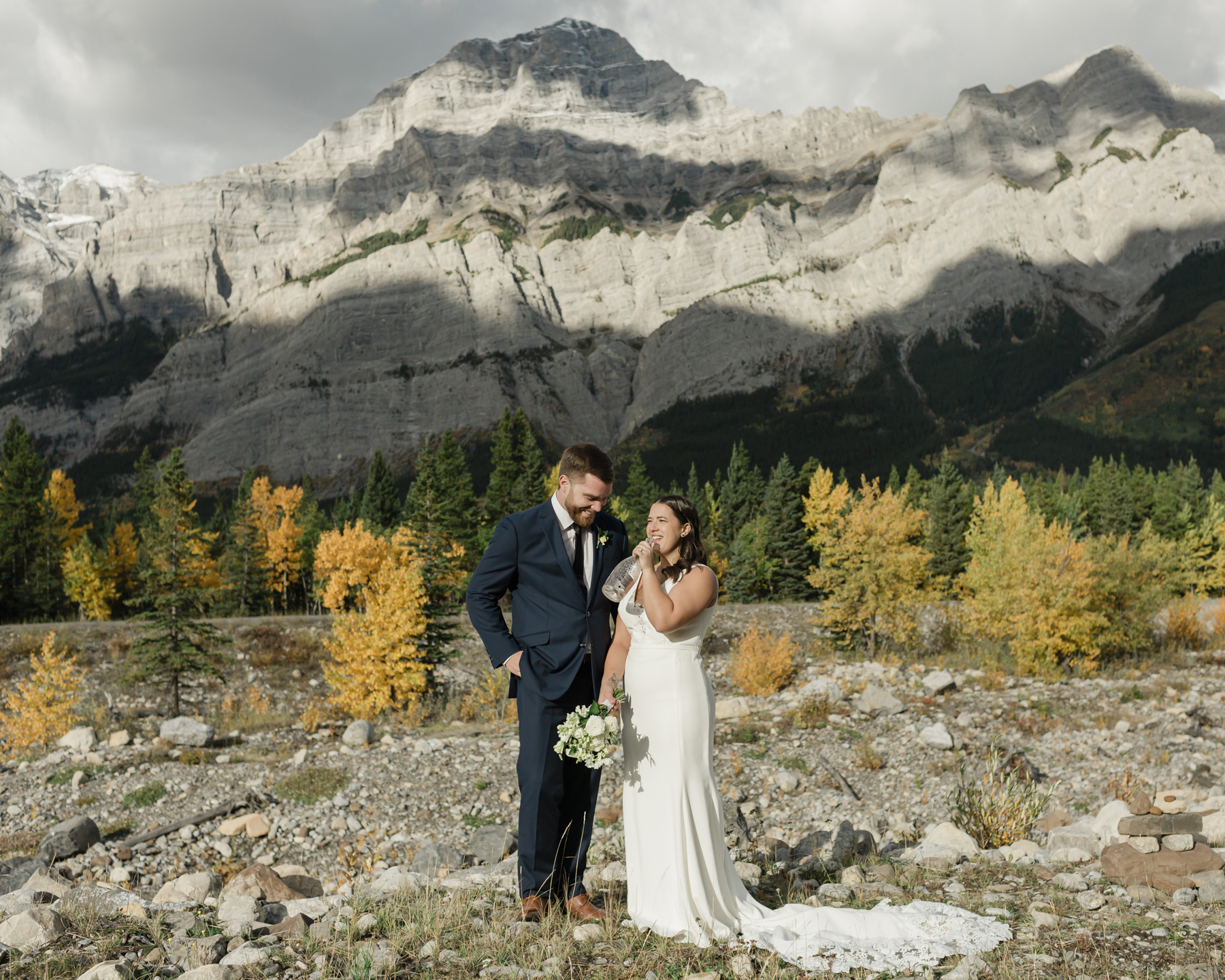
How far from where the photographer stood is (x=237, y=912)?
560 cm

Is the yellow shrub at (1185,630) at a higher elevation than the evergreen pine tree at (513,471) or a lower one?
lower

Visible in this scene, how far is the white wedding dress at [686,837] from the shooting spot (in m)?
4.71

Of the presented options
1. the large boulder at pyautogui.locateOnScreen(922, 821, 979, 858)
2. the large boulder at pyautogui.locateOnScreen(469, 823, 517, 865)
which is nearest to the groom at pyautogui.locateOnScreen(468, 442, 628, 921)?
the large boulder at pyautogui.locateOnScreen(469, 823, 517, 865)

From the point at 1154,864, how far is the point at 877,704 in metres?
11.6

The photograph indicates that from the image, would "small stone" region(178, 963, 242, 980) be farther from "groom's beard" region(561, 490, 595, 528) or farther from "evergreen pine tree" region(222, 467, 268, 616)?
"evergreen pine tree" region(222, 467, 268, 616)

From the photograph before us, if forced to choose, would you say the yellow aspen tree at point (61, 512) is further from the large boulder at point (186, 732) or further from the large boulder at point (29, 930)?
the large boulder at point (29, 930)

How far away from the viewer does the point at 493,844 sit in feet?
29.0

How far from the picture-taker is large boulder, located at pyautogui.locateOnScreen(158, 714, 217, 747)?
14.6 m

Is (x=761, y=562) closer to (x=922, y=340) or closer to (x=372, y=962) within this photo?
(x=372, y=962)

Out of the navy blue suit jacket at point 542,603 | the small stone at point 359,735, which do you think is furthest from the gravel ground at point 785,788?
the navy blue suit jacket at point 542,603

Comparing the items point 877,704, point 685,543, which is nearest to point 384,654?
point 877,704

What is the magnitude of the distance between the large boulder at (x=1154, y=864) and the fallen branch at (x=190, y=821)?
11322mm

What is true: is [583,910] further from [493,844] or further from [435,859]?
[493,844]

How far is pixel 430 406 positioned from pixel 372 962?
162m
